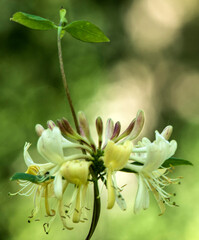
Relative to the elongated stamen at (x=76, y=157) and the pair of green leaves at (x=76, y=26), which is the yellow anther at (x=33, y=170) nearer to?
the elongated stamen at (x=76, y=157)

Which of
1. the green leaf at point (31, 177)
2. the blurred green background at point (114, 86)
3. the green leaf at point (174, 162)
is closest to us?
the green leaf at point (31, 177)

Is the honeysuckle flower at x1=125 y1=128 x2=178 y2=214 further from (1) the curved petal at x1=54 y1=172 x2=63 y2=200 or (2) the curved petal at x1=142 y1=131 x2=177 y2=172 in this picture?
(1) the curved petal at x1=54 y1=172 x2=63 y2=200

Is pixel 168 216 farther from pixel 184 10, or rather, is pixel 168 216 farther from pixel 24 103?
pixel 184 10

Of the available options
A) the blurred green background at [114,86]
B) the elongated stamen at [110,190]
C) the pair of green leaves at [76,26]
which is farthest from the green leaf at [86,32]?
the blurred green background at [114,86]

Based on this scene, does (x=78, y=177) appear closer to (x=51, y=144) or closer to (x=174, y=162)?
(x=51, y=144)

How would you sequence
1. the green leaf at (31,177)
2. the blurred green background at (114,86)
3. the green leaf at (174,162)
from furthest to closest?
the blurred green background at (114,86), the green leaf at (174,162), the green leaf at (31,177)

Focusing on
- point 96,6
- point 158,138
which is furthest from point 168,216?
point 158,138

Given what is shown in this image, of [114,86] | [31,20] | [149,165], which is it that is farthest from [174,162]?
[114,86]
